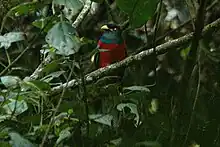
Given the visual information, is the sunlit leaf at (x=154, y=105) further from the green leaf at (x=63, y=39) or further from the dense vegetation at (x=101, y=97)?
the green leaf at (x=63, y=39)

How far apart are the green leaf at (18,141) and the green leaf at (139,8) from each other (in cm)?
44

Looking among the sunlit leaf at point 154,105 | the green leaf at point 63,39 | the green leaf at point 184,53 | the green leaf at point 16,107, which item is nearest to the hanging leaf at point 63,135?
the green leaf at point 16,107

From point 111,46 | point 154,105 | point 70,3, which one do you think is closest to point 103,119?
point 70,3

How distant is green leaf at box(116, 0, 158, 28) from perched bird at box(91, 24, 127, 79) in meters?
1.50

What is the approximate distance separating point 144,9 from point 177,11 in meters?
1.11

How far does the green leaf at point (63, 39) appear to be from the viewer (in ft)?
4.46

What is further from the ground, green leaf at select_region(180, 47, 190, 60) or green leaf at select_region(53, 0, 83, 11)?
green leaf at select_region(53, 0, 83, 11)

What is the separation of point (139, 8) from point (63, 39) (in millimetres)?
226

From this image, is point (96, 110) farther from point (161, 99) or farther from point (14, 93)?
point (14, 93)

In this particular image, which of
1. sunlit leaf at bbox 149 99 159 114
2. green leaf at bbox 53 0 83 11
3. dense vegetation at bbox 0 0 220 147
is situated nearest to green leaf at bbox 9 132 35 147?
dense vegetation at bbox 0 0 220 147

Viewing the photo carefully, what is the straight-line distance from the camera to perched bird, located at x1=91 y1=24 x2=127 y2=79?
303 cm

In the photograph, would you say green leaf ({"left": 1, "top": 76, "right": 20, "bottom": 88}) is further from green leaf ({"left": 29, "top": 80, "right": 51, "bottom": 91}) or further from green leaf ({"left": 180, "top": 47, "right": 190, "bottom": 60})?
green leaf ({"left": 180, "top": 47, "right": 190, "bottom": 60})

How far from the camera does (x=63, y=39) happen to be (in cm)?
138

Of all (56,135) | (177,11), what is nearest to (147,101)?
(56,135)
